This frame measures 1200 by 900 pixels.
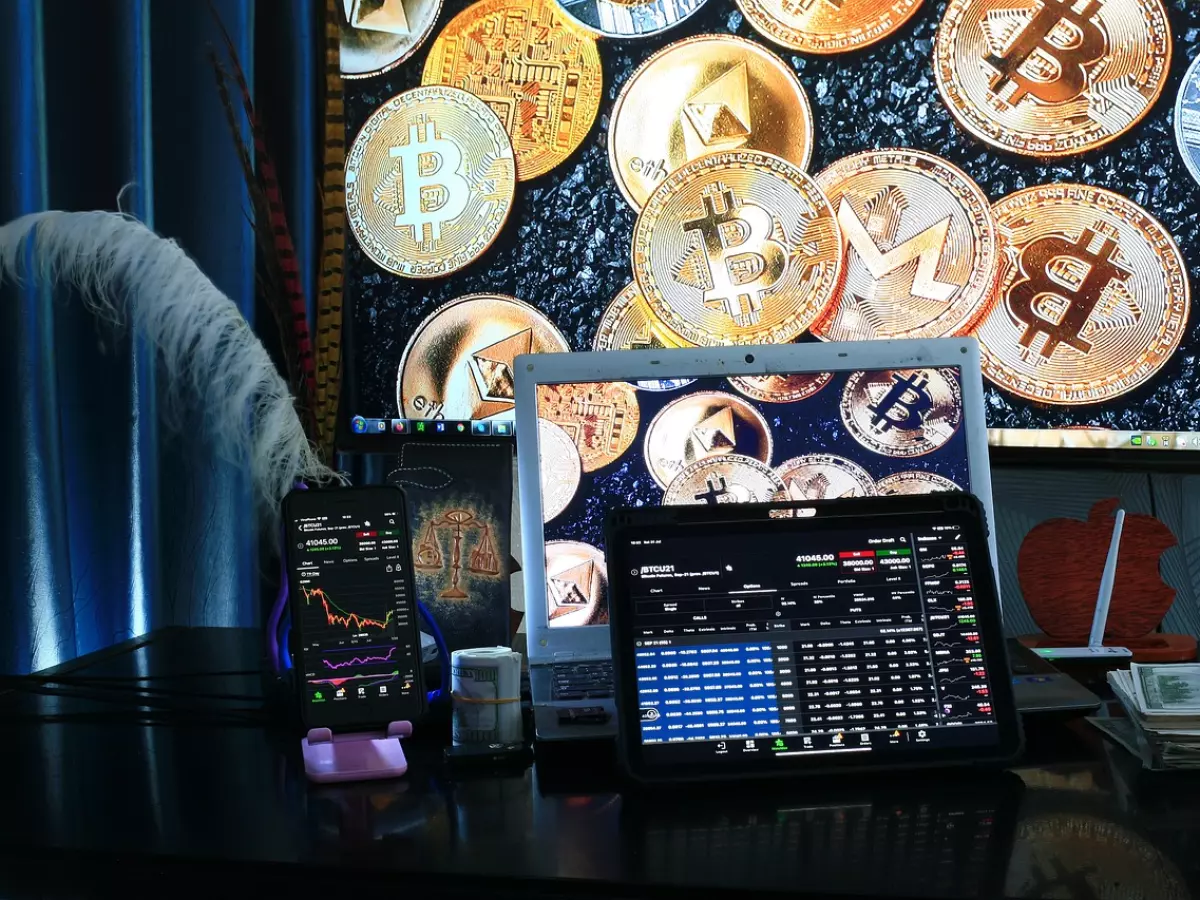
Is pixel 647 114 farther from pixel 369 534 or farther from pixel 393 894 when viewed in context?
pixel 393 894

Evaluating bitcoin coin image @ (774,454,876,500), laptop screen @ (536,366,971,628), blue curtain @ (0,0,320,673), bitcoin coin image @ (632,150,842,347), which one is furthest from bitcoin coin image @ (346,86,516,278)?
bitcoin coin image @ (774,454,876,500)

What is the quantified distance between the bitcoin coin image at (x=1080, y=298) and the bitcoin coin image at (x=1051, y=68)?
0.09 m

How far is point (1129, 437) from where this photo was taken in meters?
1.40

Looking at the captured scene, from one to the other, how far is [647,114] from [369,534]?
2.73ft

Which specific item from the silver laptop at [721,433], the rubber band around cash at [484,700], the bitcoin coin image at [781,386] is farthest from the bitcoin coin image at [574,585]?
the bitcoin coin image at [781,386]

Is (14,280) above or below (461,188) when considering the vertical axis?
below

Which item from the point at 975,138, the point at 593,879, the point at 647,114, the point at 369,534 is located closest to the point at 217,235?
the point at 647,114

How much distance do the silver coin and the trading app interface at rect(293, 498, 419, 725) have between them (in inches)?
44.4

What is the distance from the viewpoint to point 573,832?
768mm

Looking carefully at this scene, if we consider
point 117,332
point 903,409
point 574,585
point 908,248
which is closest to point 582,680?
point 574,585

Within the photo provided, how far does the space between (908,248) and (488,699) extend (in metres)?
0.89

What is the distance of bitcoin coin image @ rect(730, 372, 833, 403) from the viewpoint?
3.53 feet

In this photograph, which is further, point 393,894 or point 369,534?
point 369,534

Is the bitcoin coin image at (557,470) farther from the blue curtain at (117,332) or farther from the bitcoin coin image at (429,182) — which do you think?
the blue curtain at (117,332)
